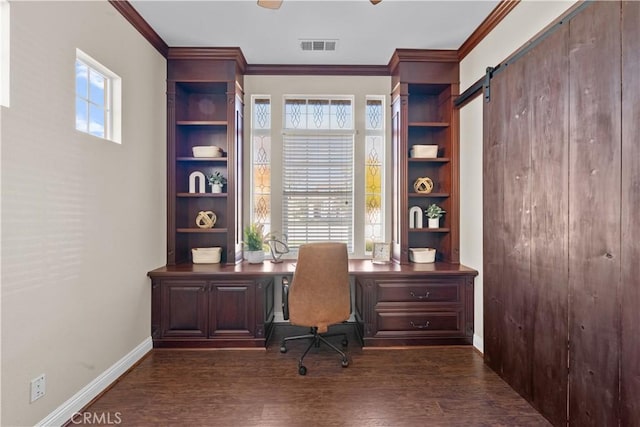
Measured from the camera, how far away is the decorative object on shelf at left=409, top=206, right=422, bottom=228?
3627 mm

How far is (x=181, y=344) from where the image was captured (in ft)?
10.3

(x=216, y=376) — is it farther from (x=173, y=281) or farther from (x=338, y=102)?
(x=338, y=102)

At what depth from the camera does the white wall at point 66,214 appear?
1.69 m

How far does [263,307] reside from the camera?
316 centimetres

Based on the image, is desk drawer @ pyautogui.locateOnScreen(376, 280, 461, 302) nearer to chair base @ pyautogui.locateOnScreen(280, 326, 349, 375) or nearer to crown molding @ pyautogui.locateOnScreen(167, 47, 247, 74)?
chair base @ pyautogui.locateOnScreen(280, 326, 349, 375)

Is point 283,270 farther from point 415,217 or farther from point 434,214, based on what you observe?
point 434,214

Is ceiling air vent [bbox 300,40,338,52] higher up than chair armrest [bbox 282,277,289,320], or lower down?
higher up

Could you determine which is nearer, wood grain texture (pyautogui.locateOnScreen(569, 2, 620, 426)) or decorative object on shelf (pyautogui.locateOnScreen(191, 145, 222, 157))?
wood grain texture (pyautogui.locateOnScreen(569, 2, 620, 426))

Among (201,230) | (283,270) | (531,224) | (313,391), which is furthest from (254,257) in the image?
(531,224)

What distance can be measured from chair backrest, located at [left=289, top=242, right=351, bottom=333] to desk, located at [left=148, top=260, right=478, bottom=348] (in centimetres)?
37

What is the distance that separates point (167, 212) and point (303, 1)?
2.39 meters

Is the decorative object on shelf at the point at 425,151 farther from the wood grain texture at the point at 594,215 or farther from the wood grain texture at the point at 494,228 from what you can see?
the wood grain texture at the point at 594,215

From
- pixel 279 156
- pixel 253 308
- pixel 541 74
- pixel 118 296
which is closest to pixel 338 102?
pixel 279 156

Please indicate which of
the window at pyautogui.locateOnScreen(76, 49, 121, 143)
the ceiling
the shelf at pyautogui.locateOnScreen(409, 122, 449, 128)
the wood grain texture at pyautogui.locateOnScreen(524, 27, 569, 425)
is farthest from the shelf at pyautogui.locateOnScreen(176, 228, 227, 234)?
the wood grain texture at pyautogui.locateOnScreen(524, 27, 569, 425)
